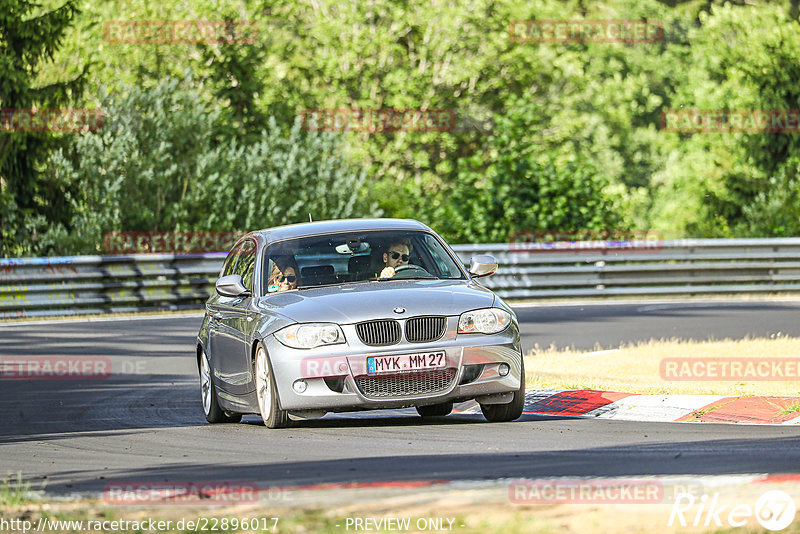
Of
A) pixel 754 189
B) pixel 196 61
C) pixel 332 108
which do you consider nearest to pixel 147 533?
pixel 754 189

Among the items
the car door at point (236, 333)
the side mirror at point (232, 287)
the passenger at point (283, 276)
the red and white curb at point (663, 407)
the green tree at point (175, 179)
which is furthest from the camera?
the green tree at point (175, 179)

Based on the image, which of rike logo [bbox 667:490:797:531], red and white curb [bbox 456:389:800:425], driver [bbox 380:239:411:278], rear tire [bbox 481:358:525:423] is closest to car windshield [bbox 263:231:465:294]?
driver [bbox 380:239:411:278]

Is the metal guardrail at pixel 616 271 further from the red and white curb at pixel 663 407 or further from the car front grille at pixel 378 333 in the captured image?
the car front grille at pixel 378 333

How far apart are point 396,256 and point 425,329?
1.35 meters

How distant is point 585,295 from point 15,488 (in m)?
20.3

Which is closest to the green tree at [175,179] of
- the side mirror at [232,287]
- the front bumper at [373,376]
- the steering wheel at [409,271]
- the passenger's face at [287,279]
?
the side mirror at [232,287]

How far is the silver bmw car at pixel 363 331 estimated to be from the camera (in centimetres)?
970

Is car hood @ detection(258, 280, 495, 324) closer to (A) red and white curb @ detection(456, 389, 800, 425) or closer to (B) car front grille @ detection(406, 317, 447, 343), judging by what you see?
(B) car front grille @ detection(406, 317, 447, 343)

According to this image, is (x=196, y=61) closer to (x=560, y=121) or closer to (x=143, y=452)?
(x=560, y=121)

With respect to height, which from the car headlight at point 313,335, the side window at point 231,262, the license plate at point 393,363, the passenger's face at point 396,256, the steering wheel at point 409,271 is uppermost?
the passenger's face at point 396,256

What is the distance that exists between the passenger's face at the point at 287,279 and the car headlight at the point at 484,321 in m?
1.54

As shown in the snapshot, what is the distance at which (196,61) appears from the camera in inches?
1715

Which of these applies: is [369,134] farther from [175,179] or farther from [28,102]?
[28,102]

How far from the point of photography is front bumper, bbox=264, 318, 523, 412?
9.67m
